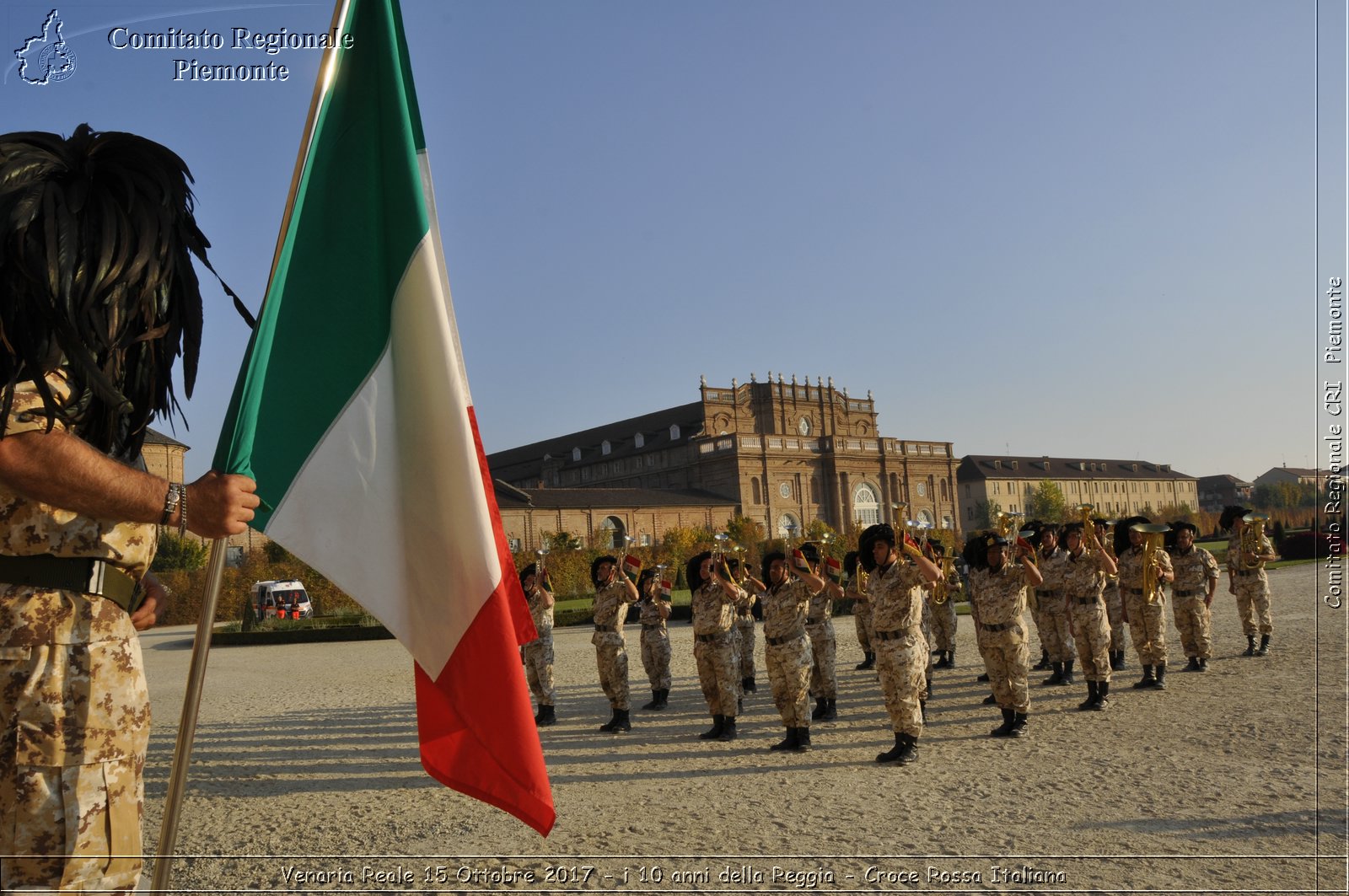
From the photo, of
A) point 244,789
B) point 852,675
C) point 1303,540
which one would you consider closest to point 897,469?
point 1303,540

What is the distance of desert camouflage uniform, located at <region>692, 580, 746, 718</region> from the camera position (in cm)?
955

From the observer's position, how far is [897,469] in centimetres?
7369

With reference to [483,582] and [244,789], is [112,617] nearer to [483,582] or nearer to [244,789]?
[483,582]

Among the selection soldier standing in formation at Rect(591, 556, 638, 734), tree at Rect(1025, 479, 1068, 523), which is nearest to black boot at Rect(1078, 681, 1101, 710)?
soldier standing in formation at Rect(591, 556, 638, 734)

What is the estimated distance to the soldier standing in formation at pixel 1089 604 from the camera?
10109mm

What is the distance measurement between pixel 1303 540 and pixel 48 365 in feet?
131

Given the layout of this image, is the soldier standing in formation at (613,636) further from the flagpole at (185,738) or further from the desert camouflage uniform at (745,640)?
the flagpole at (185,738)

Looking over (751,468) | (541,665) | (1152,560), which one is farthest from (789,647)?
(751,468)

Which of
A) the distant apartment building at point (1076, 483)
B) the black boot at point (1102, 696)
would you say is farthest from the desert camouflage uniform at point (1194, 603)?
the distant apartment building at point (1076, 483)

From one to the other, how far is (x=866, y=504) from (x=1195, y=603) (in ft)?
196

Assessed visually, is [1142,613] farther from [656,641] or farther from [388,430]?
[388,430]

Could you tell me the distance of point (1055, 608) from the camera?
11.9 metres

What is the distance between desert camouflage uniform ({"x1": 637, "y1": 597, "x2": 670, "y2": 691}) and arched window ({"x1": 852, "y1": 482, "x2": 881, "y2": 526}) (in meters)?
59.4

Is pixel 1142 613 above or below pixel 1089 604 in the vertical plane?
below
